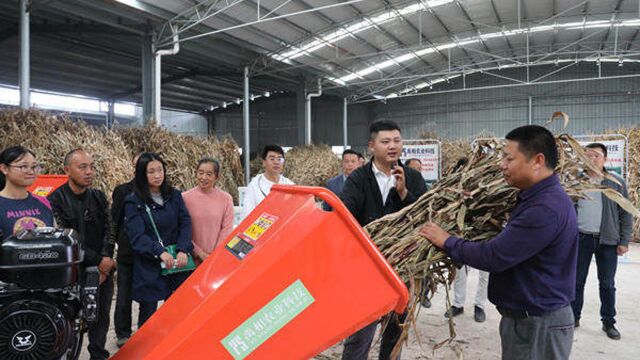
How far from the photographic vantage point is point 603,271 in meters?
3.69

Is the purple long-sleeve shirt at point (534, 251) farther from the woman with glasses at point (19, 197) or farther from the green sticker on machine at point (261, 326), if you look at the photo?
the woman with glasses at point (19, 197)

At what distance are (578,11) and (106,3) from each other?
11576 millimetres

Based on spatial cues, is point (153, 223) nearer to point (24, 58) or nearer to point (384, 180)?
point (384, 180)

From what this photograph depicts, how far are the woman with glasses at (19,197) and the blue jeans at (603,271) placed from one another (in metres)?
3.95

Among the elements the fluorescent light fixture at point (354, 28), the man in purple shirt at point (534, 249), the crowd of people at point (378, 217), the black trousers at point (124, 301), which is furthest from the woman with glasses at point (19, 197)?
the fluorescent light fixture at point (354, 28)

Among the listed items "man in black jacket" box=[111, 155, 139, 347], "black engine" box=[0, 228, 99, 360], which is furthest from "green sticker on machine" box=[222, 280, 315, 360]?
"man in black jacket" box=[111, 155, 139, 347]

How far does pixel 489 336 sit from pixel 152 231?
2.78 metres

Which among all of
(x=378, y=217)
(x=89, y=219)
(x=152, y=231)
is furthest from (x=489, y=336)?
(x=89, y=219)

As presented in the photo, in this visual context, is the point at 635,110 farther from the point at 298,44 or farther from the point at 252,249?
the point at 252,249

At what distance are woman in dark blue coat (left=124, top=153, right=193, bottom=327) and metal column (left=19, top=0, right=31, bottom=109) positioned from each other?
225 inches

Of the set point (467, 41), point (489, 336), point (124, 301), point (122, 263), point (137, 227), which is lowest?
point (489, 336)

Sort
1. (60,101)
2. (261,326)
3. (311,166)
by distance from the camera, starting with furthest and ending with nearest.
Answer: (60,101)
(311,166)
(261,326)

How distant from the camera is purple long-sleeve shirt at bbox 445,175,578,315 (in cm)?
154

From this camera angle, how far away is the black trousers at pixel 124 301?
3.16m
